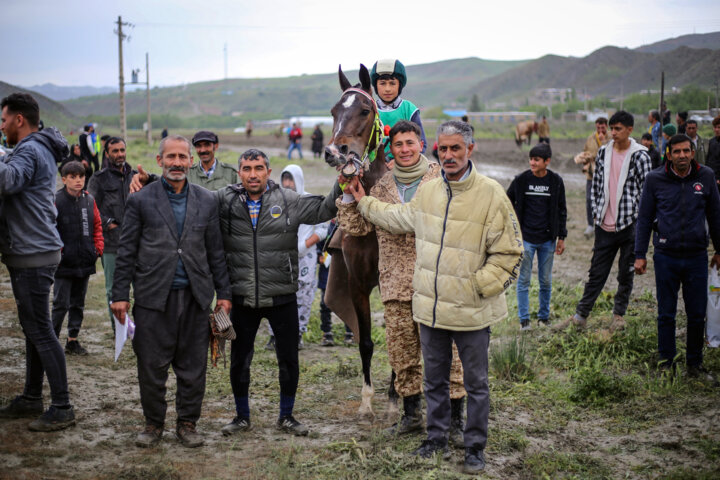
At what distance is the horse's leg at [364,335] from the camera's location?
5465 millimetres

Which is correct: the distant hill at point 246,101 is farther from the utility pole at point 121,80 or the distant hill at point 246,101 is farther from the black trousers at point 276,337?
the black trousers at point 276,337

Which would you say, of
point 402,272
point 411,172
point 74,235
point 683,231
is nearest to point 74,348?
point 74,235

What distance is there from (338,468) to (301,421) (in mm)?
1151

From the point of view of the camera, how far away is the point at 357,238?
209 inches

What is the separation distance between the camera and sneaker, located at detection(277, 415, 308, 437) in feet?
16.5

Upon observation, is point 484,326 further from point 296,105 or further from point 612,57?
point 296,105

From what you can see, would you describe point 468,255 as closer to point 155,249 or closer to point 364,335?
point 364,335

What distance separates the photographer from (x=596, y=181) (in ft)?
24.9

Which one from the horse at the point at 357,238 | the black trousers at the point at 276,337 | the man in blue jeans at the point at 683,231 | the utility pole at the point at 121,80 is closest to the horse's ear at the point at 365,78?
the horse at the point at 357,238

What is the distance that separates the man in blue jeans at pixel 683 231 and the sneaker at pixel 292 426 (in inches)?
137

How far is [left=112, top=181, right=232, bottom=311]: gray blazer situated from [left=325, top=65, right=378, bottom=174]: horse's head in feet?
3.60

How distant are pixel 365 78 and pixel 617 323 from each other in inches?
173

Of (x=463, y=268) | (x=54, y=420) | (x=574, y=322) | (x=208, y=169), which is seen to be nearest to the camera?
(x=463, y=268)

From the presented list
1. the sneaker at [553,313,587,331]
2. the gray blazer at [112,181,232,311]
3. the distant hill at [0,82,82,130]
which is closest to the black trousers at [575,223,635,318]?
the sneaker at [553,313,587,331]
